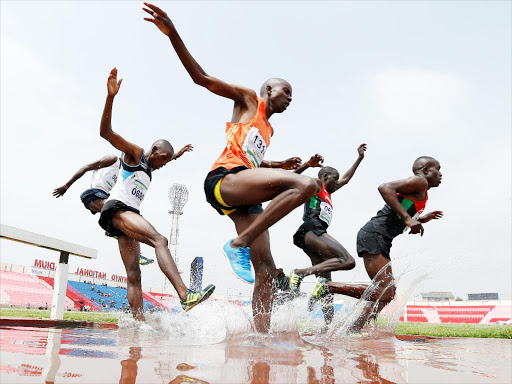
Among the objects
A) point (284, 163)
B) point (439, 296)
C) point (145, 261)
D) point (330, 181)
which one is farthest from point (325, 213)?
point (439, 296)

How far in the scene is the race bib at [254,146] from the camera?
3.67 meters

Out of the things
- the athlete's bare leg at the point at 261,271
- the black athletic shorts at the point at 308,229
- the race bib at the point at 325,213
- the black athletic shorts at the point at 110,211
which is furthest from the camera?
the race bib at the point at 325,213

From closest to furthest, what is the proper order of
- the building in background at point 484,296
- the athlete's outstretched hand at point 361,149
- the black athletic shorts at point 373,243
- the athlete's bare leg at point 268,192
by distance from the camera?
1. the athlete's bare leg at point 268,192
2. the black athletic shorts at point 373,243
3. the athlete's outstretched hand at point 361,149
4. the building in background at point 484,296

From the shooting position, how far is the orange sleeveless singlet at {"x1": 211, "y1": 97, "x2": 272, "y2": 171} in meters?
3.57

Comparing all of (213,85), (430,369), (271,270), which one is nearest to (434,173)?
(271,270)

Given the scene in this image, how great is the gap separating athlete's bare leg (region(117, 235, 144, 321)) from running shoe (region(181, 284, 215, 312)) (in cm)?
171

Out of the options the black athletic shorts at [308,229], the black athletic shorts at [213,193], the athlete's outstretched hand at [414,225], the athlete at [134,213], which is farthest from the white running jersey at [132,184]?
the athlete's outstretched hand at [414,225]

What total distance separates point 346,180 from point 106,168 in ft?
12.4

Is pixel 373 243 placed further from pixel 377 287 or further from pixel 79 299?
pixel 79 299

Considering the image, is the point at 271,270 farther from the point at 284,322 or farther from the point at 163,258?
the point at 284,322

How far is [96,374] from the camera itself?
1.51m

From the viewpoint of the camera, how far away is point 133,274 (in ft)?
17.1

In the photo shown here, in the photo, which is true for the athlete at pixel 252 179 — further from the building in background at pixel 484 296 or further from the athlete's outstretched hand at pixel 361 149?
the building in background at pixel 484 296

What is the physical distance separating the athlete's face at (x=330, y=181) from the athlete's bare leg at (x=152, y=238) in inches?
127
